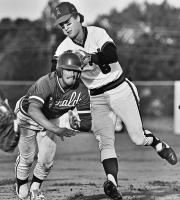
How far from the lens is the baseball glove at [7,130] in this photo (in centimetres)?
868

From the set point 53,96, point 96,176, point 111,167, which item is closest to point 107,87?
point 111,167

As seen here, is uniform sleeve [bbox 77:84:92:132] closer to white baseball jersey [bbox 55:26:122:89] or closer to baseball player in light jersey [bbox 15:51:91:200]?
baseball player in light jersey [bbox 15:51:91:200]

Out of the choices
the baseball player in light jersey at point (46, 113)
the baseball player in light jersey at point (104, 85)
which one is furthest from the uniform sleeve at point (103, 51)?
the baseball player in light jersey at point (46, 113)

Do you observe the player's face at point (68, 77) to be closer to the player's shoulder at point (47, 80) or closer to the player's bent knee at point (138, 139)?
the player's shoulder at point (47, 80)

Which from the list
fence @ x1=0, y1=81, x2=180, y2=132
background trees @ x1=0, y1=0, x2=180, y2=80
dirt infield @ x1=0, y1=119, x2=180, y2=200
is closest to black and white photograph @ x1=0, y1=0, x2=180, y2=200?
dirt infield @ x1=0, y1=119, x2=180, y2=200

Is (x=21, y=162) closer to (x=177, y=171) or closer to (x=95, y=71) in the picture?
(x=95, y=71)

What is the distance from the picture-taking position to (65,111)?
711cm

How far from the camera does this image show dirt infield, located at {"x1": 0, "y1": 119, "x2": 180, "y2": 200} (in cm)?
798

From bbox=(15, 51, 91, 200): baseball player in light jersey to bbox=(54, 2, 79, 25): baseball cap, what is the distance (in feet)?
2.00

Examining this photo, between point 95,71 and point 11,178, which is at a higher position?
point 95,71

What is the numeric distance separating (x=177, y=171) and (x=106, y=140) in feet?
10.8

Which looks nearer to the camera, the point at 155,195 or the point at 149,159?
the point at 155,195

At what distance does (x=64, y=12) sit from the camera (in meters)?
7.42

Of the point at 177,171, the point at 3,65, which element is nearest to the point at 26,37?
the point at 3,65
